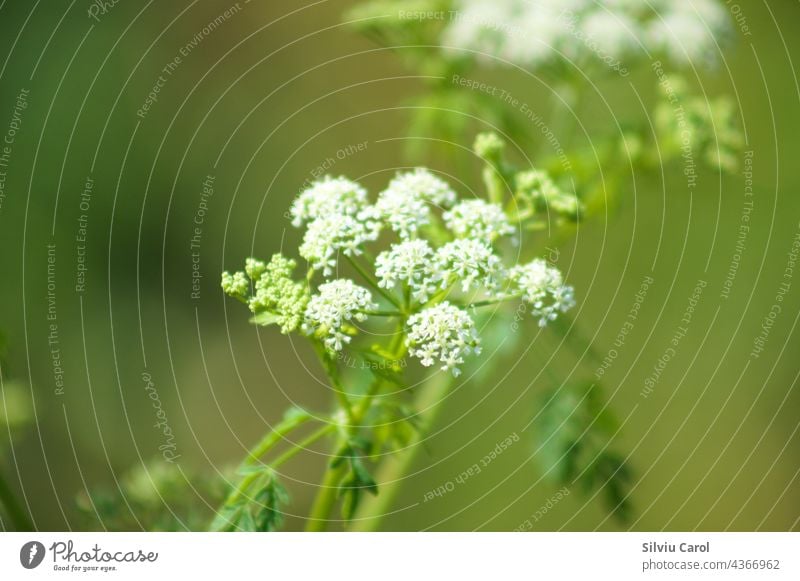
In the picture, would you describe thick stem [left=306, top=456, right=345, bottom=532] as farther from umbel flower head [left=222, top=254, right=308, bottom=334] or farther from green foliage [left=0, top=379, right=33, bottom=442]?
green foliage [left=0, top=379, right=33, bottom=442]

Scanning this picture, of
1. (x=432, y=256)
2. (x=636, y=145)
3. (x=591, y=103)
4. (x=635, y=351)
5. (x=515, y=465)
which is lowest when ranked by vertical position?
(x=515, y=465)

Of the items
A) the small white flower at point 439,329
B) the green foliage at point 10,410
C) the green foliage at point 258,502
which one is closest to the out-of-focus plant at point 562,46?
the small white flower at point 439,329

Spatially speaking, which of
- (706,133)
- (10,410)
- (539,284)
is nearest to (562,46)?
(706,133)

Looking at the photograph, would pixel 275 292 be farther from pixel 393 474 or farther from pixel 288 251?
pixel 288 251

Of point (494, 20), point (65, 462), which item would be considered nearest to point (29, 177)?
point (65, 462)

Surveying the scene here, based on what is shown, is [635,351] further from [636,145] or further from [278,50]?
[278,50]
